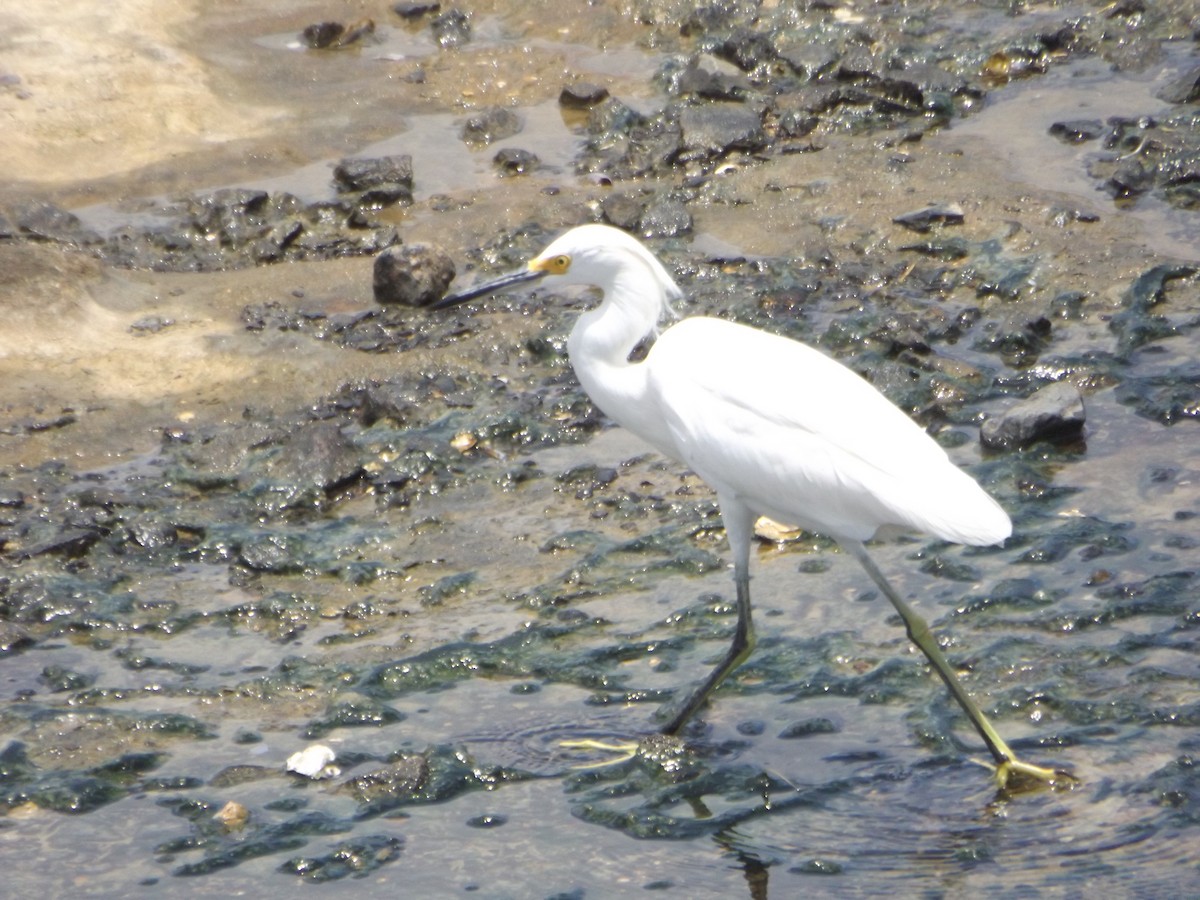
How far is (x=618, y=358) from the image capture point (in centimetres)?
539

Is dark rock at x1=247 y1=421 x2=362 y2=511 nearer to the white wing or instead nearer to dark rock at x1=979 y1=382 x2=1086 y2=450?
the white wing

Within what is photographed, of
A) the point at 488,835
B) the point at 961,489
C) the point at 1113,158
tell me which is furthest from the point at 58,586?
the point at 1113,158

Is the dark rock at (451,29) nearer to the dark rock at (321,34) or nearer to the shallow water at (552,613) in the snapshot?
the dark rock at (321,34)

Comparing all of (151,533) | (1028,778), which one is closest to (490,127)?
(151,533)

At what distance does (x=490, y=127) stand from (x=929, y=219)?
3275mm

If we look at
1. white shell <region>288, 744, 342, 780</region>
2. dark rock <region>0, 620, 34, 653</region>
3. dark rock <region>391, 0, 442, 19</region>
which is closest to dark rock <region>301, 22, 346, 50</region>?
dark rock <region>391, 0, 442, 19</region>

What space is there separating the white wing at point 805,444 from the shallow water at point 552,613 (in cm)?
81

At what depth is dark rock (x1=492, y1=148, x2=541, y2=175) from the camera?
984cm

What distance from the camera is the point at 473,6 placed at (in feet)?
40.9

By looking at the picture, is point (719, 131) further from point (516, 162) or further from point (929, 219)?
point (929, 219)

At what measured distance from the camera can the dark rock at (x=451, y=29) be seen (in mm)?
11914

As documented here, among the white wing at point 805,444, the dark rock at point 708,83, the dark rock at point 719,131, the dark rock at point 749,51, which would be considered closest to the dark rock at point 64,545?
the white wing at point 805,444

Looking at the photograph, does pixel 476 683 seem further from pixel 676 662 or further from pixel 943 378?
pixel 943 378

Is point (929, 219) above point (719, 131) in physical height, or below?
below
